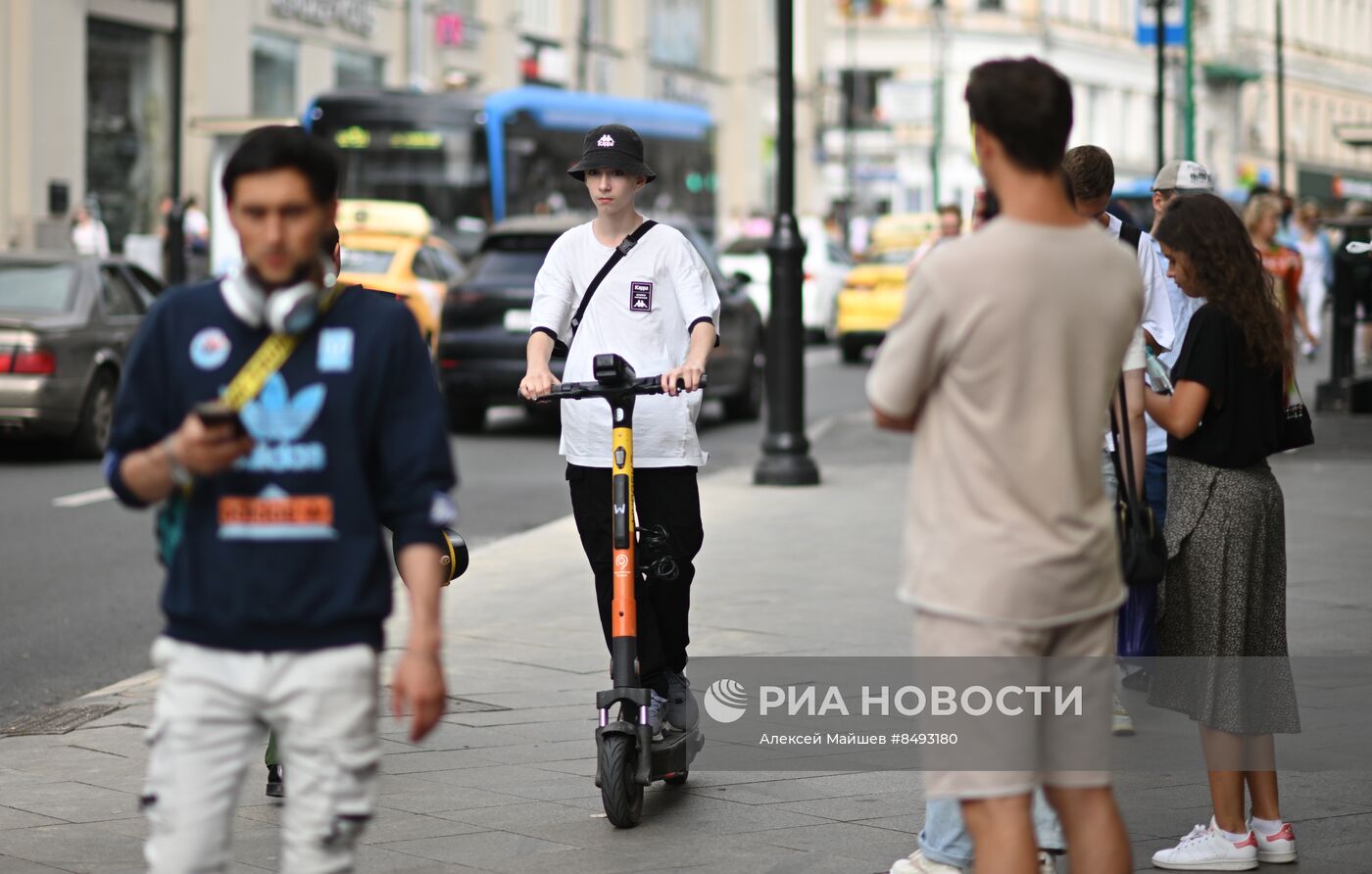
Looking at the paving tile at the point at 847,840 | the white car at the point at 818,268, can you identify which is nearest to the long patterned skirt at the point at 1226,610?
the paving tile at the point at 847,840

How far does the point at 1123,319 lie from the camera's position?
12.2ft

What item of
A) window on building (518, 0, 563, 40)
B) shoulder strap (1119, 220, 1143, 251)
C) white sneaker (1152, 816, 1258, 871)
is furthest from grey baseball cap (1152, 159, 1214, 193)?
window on building (518, 0, 563, 40)

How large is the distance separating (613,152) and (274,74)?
32974 millimetres

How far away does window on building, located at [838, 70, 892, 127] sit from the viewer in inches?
2844

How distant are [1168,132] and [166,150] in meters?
58.3

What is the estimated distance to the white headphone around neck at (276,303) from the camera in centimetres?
342

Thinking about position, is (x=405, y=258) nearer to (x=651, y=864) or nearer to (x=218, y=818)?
(x=651, y=864)

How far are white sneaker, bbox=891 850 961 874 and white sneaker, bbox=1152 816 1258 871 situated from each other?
0.64 m

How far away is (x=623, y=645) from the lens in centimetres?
572

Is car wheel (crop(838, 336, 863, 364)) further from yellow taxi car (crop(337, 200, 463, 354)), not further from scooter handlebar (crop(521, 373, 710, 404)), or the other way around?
scooter handlebar (crop(521, 373, 710, 404))

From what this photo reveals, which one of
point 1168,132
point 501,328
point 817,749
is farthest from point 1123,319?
point 1168,132

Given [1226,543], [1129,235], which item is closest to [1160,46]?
[1129,235]

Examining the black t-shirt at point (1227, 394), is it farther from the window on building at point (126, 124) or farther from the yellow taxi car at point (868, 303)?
the window on building at point (126, 124)
